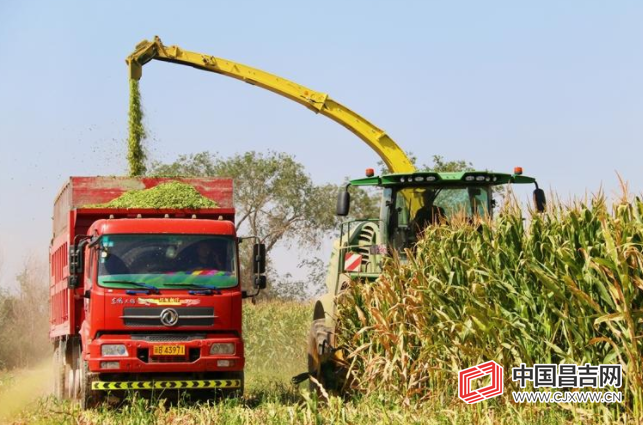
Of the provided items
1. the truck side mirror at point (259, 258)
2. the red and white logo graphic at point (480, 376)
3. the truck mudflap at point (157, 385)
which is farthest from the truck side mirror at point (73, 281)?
the red and white logo graphic at point (480, 376)

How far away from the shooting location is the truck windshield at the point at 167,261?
13906 millimetres

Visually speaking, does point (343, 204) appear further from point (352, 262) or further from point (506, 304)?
point (506, 304)

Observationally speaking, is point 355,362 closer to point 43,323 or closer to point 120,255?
point 120,255

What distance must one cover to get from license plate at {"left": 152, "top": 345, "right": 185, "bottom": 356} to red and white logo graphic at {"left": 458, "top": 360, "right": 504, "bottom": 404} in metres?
3.83

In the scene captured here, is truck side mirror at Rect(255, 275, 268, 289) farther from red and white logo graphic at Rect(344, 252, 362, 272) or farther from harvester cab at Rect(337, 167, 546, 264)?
red and white logo graphic at Rect(344, 252, 362, 272)

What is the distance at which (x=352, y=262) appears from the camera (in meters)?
15.9

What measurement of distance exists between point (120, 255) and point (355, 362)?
355cm

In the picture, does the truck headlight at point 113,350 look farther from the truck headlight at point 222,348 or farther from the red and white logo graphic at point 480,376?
the red and white logo graphic at point 480,376

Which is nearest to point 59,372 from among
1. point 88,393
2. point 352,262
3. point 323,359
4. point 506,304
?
point 88,393

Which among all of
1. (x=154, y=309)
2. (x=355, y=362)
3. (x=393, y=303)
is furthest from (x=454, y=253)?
(x=154, y=309)

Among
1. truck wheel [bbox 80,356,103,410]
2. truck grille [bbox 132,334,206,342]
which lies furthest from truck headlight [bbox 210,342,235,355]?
truck wheel [bbox 80,356,103,410]

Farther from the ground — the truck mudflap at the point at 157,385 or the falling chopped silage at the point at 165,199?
the falling chopped silage at the point at 165,199

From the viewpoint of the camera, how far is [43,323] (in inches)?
1137

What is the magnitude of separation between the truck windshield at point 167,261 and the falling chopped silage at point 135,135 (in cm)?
458
